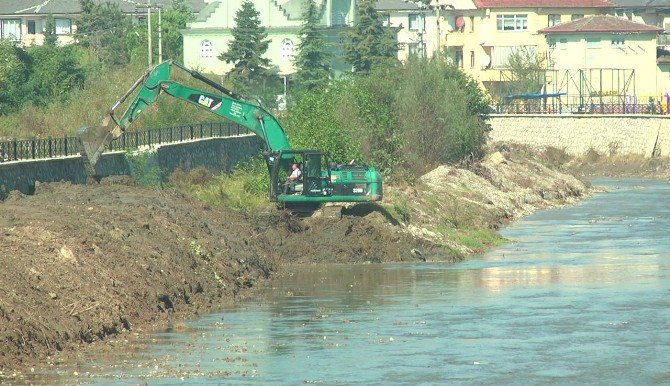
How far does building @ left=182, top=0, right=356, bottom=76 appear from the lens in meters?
121

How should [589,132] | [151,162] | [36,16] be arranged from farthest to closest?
[36,16] < [589,132] < [151,162]

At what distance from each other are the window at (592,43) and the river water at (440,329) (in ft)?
246

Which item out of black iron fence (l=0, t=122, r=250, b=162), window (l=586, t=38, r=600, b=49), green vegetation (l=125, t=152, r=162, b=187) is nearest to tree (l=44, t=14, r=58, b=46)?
window (l=586, t=38, r=600, b=49)

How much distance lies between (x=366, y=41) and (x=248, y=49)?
30.4ft

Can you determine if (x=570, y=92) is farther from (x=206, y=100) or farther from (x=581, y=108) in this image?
(x=206, y=100)

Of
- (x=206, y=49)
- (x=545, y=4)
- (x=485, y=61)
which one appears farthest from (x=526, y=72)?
(x=206, y=49)

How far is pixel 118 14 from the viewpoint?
5404 inches

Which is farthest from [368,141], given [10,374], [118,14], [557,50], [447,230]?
[118,14]

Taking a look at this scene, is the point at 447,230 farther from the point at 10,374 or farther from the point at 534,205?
the point at 10,374

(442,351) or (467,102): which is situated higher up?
(467,102)

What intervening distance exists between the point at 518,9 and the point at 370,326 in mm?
100566

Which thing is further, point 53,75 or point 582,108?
point 582,108

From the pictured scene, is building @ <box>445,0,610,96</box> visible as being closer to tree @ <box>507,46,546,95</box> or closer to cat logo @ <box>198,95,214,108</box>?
tree @ <box>507,46,546,95</box>

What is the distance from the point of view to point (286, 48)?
121 metres
